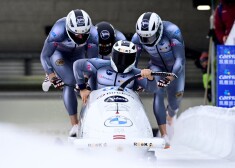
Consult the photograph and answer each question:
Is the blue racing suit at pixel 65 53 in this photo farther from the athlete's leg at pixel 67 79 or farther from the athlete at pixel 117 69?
the athlete at pixel 117 69

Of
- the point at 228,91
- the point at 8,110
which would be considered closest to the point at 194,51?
the point at 8,110

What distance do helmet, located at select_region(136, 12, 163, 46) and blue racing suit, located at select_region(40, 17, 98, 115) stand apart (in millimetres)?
548

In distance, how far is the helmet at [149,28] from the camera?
6996mm

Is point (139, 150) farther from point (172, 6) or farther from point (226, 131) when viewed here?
point (172, 6)

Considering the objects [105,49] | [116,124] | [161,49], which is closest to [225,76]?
[161,49]

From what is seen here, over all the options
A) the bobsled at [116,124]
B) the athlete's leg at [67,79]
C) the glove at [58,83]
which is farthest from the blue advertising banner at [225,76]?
the bobsled at [116,124]

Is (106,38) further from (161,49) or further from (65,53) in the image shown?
(161,49)

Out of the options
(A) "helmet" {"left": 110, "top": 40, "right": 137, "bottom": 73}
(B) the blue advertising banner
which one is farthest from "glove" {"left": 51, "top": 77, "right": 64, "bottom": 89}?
(B) the blue advertising banner

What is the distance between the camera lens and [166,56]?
7711mm

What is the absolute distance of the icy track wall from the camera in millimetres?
7262

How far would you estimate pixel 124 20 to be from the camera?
15227 millimetres

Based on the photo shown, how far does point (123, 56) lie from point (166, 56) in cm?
172

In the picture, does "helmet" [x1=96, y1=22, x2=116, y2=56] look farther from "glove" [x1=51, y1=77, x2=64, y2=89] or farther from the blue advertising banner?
the blue advertising banner

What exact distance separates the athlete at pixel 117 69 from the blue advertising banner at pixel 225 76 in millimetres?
2141
